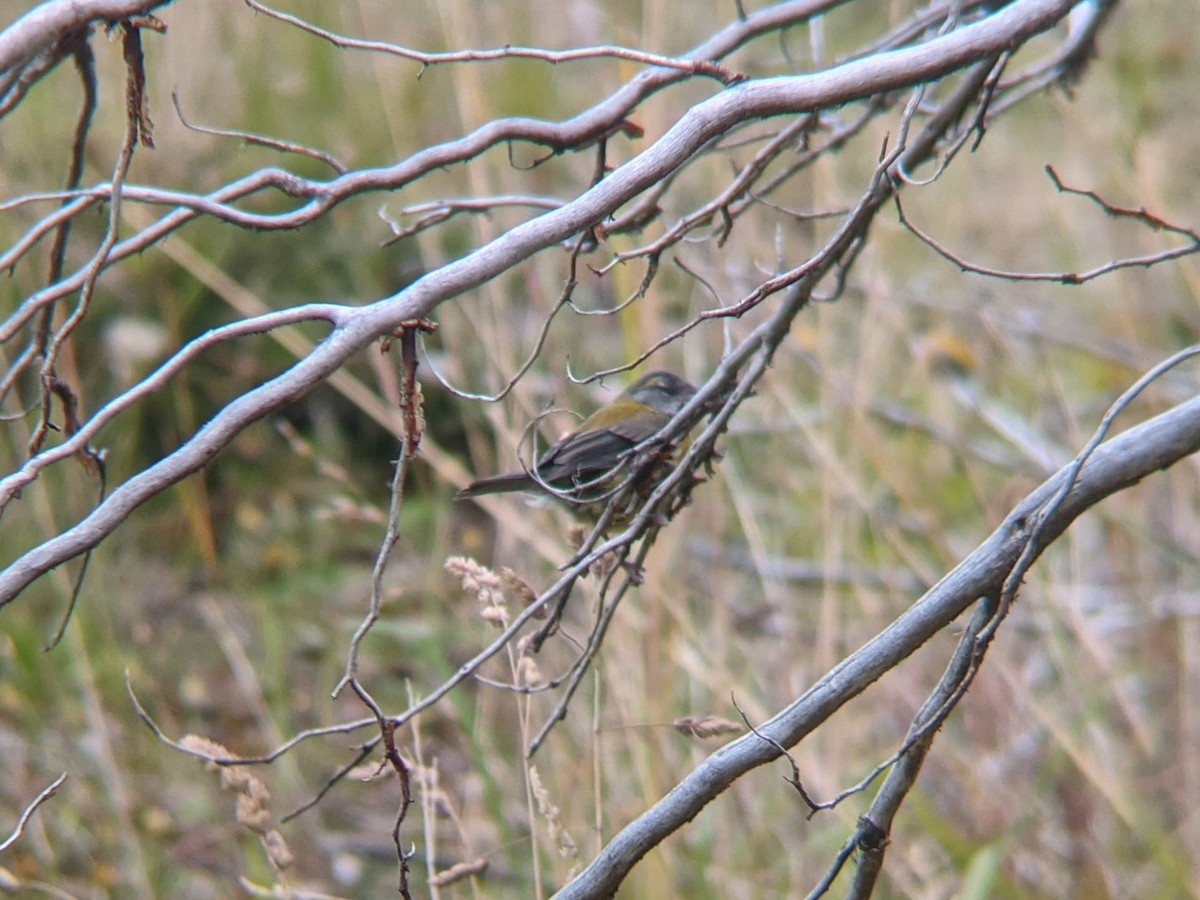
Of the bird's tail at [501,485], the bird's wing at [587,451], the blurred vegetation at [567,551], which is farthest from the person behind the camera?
the blurred vegetation at [567,551]

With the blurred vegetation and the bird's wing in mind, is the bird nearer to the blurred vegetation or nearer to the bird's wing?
the bird's wing

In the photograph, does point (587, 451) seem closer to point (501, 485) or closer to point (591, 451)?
point (591, 451)

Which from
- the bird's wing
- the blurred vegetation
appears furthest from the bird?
the blurred vegetation

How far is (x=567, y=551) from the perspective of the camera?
11.3 ft

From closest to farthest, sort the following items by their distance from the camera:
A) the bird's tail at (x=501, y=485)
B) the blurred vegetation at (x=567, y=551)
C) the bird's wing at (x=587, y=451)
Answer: the bird's tail at (x=501, y=485)
the bird's wing at (x=587, y=451)
the blurred vegetation at (x=567, y=551)

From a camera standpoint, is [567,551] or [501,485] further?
[567,551]

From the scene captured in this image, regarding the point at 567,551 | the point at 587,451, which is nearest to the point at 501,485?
the point at 587,451

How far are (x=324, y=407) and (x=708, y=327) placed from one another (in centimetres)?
138

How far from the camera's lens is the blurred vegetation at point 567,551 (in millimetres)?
3168

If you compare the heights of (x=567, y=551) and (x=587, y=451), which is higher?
(x=567, y=551)

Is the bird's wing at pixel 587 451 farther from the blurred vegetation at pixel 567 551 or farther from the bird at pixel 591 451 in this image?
the blurred vegetation at pixel 567 551

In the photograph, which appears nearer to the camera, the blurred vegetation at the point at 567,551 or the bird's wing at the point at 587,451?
the bird's wing at the point at 587,451

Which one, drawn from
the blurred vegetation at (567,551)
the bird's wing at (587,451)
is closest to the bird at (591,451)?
the bird's wing at (587,451)

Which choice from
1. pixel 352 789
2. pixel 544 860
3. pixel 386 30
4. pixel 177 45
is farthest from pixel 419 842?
pixel 386 30
